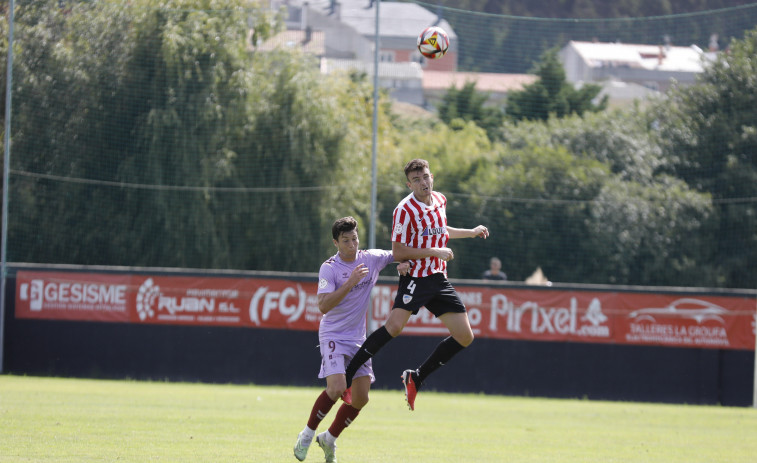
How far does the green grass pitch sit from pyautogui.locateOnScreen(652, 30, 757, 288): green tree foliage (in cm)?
1099

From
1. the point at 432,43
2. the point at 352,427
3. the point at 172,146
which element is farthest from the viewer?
the point at 172,146

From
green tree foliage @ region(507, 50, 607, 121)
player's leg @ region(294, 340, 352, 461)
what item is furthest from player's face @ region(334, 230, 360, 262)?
green tree foliage @ region(507, 50, 607, 121)

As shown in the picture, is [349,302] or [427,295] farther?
[427,295]

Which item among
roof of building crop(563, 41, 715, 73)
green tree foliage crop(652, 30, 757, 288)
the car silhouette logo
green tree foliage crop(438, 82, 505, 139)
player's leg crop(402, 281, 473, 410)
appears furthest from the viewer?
green tree foliage crop(438, 82, 505, 139)

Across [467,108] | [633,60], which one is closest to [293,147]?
[467,108]

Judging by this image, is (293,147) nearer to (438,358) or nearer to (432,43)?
(432,43)

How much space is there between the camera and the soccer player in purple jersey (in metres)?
8.34

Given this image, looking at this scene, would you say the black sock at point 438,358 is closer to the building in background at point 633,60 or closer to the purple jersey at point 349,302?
the purple jersey at point 349,302

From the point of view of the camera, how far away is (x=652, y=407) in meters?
17.1

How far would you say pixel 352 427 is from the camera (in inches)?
468

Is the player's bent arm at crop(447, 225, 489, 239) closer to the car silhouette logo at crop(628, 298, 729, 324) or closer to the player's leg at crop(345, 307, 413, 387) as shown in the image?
the player's leg at crop(345, 307, 413, 387)

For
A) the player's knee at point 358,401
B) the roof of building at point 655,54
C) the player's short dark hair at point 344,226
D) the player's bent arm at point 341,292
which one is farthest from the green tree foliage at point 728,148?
the player's bent arm at point 341,292

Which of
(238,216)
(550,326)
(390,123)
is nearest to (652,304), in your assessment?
(550,326)

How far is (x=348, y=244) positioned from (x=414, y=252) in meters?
0.65
